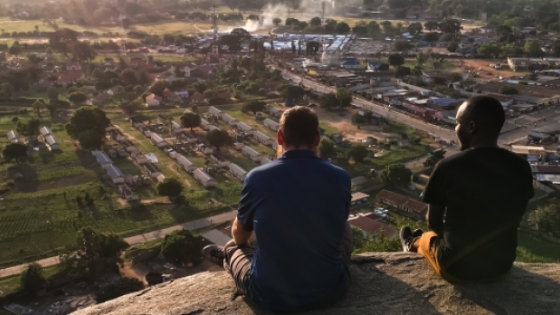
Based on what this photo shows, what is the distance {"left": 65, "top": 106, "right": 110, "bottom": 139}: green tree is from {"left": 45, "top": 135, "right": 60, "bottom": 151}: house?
0.95 ft

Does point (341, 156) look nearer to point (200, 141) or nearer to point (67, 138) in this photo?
point (200, 141)

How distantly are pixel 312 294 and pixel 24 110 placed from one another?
38.0 ft

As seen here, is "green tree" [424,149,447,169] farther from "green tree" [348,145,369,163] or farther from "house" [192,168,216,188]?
"house" [192,168,216,188]

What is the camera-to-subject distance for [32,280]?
5.05 meters

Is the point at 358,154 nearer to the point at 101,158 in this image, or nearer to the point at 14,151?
the point at 101,158

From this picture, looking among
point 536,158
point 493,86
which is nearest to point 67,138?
point 536,158

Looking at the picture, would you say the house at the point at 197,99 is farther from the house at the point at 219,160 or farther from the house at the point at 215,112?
the house at the point at 219,160

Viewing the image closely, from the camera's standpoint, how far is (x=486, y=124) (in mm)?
1424

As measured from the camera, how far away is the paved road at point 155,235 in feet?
18.1

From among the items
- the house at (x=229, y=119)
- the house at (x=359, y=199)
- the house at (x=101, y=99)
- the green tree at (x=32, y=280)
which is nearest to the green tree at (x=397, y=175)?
the house at (x=359, y=199)

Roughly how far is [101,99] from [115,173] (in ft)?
16.5

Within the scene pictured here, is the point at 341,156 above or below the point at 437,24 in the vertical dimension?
below

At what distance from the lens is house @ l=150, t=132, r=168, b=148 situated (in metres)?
9.27

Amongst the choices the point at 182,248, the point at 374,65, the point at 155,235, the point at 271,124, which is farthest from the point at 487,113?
the point at 374,65
